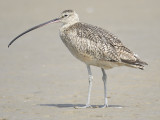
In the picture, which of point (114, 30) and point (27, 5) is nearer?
point (114, 30)

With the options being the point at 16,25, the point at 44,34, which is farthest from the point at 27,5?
the point at 44,34

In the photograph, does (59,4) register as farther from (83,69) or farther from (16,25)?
(83,69)

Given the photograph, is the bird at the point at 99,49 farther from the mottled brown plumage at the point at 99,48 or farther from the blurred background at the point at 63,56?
the blurred background at the point at 63,56

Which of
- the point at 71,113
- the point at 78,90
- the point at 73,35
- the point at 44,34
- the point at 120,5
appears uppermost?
the point at 120,5

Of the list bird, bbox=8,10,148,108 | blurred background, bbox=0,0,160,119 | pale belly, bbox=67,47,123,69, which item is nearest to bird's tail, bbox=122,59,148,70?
bird, bbox=8,10,148,108

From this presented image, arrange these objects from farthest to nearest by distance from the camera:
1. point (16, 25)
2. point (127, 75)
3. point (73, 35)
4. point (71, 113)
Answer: point (16, 25)
point (127, 75)
point (73, 35)
point (71, 113)

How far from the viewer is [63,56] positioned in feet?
44.3

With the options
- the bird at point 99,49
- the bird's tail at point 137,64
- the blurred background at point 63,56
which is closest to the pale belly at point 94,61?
the bird at point 99,49

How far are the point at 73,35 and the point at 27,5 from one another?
39.1 feet

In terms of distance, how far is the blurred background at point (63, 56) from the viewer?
32.7 ft

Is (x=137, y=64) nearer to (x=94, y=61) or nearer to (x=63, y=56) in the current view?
(x=94, y=61)

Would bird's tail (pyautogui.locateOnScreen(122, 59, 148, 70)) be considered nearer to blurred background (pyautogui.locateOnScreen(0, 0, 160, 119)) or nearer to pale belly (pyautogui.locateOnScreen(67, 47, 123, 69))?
pale belly (pyautogui.locateOnScreen(67, 47, 123, 69))

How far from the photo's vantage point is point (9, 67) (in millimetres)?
12461

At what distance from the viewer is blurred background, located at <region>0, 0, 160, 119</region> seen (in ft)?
32.7
